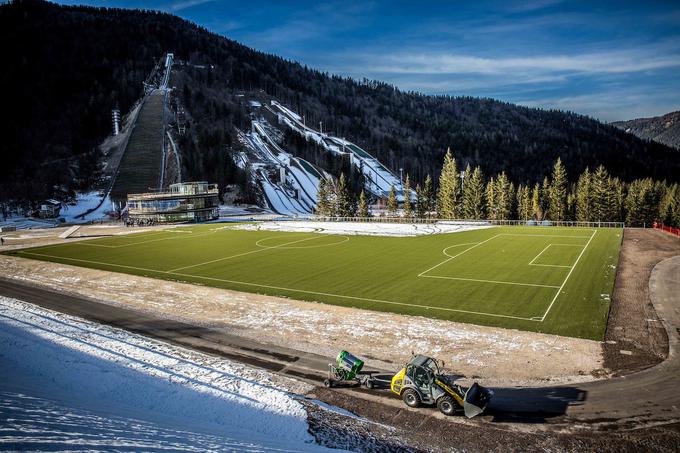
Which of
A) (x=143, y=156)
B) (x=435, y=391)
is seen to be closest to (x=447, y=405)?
(x=435, y=391)

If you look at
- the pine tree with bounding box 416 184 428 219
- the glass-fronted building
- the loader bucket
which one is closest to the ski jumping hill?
the glass-fronted building

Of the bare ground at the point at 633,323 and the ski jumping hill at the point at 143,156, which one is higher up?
the ski jumping hill at the point at 143,156

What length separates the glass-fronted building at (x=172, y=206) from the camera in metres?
92.8

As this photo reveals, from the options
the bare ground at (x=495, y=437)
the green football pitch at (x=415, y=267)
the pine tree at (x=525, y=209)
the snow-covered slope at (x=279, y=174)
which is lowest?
the bare ground at (x=495, y=437)

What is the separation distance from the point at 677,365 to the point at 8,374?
94.5ft

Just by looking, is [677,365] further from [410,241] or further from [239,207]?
[239,207]

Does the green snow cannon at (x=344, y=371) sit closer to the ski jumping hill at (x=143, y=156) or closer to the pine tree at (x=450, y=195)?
the pine tree at (x=450, y=195)

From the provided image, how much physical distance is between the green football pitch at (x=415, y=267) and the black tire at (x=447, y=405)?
404 inches

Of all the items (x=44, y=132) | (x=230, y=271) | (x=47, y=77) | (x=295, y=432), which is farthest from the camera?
(x=47, y=77)

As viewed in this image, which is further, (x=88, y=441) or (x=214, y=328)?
(x=214, y=328)

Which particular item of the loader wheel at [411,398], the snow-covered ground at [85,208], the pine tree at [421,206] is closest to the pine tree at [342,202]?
the pine tree at [421,206]

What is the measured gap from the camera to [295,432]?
14.5 metres

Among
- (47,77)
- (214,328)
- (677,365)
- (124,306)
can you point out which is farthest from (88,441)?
(47,77)

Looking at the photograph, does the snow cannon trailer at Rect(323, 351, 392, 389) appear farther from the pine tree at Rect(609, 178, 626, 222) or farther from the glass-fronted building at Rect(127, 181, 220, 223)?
the pine tree at Rect(609, 178, 626, 222)
